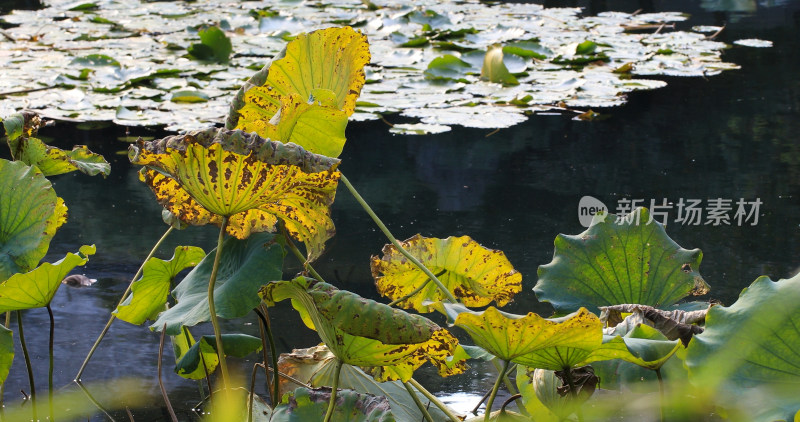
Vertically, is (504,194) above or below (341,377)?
below

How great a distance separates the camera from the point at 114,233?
1.76 metres

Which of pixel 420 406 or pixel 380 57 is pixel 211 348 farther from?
pixel 380 57

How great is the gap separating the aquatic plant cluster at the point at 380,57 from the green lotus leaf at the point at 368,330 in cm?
178

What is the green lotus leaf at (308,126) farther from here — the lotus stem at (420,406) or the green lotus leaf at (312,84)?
the lotus stem at (420,406)

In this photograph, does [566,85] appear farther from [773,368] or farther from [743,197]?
[773,368]

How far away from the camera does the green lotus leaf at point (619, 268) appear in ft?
2.91

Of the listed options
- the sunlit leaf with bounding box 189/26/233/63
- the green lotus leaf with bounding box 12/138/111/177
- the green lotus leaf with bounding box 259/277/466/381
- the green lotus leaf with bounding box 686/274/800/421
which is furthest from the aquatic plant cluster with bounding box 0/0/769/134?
the green lotus leaf with bounding box 686/274/800/421

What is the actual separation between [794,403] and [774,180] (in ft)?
5.31

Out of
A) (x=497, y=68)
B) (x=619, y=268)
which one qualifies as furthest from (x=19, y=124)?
(x=497, y=68)

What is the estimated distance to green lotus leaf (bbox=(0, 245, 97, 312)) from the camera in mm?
804

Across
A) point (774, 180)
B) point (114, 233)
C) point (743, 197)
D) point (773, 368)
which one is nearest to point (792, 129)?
point (774, 180)

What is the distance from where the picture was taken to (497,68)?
10.1 feet

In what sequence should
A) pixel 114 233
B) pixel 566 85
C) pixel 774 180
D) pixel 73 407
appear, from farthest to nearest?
1. pixel 566 85
2. pixel 774 180
3. pixel 114 233
4. pixel 73 407

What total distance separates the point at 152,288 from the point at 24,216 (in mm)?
150
